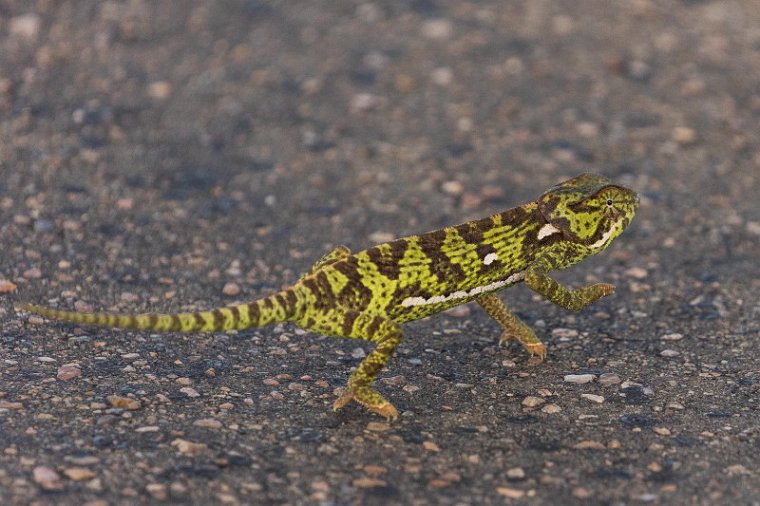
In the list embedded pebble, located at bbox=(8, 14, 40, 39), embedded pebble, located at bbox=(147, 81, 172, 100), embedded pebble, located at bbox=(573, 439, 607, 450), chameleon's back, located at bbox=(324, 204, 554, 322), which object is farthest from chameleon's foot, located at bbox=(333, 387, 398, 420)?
embedded pebble, located at bbox=(8, 14, 40, 39)

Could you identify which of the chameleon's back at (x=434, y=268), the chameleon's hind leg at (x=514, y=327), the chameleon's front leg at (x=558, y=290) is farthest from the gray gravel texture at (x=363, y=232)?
the chameleon's back at (x=434, y=268)

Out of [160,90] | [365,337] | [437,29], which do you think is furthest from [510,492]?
[437,29]

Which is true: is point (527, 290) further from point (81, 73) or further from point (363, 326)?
point (81, 73)

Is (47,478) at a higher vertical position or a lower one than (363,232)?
lower

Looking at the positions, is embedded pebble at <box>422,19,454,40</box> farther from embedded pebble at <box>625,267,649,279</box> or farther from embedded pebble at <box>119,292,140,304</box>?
embedded pebble at <box>119,292,140,304</box>

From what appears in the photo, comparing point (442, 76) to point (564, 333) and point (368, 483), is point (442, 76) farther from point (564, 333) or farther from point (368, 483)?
point (368, 483)

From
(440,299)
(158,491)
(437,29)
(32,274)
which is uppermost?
(437,29)
